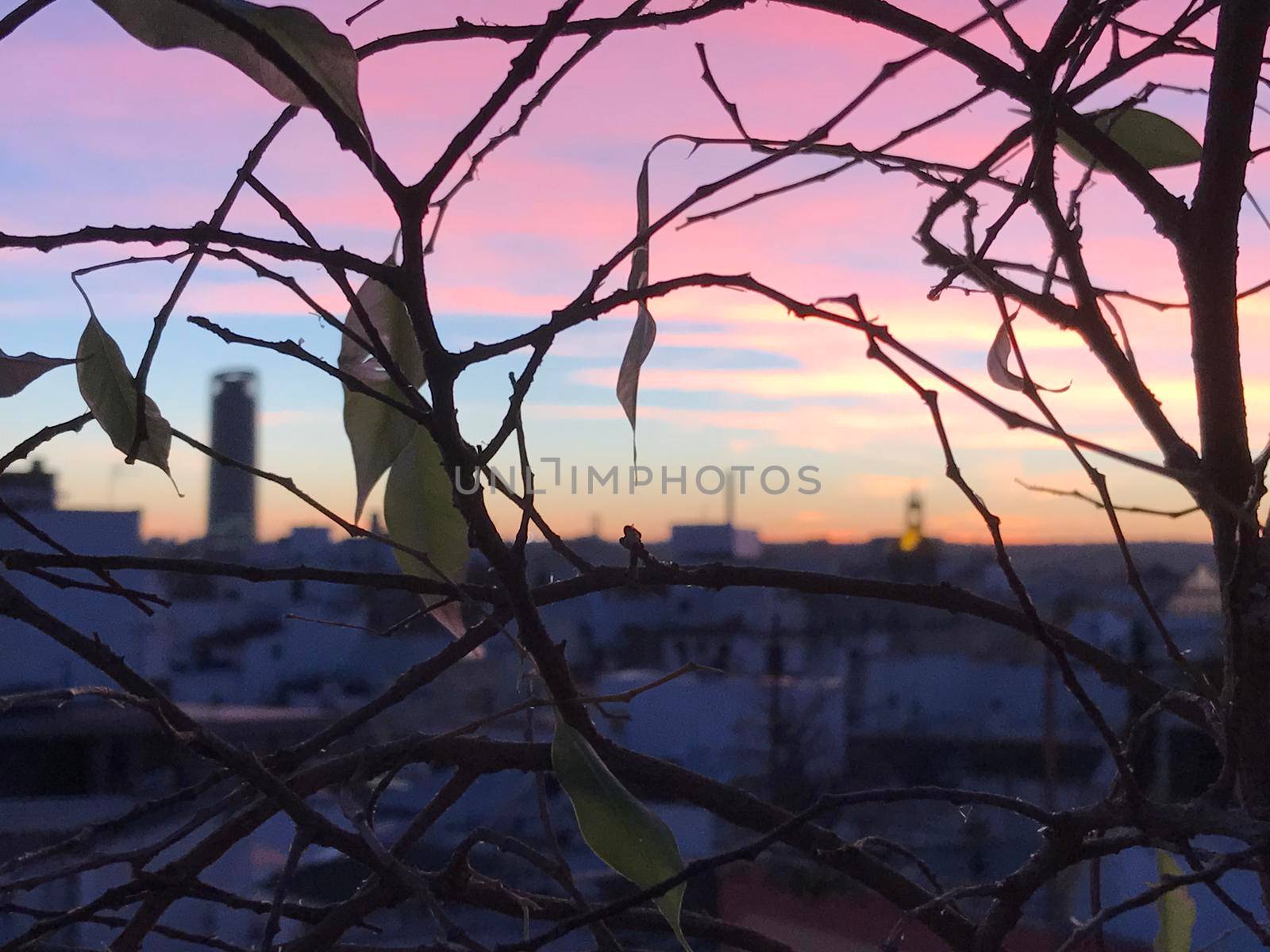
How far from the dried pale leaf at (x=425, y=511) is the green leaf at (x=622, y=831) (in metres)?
0.12

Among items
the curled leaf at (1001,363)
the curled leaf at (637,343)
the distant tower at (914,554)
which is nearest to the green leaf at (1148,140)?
the curled leaf at (1001,363)

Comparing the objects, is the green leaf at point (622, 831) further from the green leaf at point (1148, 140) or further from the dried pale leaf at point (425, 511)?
the green leaf at point (1148, 140)

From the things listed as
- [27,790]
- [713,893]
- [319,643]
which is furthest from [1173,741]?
[319,643]

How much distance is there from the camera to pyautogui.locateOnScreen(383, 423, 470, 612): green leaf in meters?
0.41

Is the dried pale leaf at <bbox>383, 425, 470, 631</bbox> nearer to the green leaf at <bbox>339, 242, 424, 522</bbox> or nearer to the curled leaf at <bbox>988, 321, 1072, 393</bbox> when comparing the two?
the green leaf at <bbox>339, 242, 424, 522</bbox>

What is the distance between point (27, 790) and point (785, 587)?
4391 mm

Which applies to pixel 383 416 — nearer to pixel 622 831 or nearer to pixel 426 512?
pixel 426 512

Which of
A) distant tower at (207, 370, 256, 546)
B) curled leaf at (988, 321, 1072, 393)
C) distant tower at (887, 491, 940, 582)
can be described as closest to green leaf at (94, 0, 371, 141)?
distant tower at (207, 370, 256, 546)

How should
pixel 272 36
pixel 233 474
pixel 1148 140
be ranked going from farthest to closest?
pixel 233 474, pixel 1148 140, pixel 272 36

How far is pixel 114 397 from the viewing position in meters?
0.39

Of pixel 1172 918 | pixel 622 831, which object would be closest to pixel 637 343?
pixel 622 831

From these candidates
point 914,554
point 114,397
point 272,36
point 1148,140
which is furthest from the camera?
point 914,554

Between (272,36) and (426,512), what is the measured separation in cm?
18

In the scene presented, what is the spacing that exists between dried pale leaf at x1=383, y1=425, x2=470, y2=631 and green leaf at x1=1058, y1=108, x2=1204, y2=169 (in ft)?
0.95
